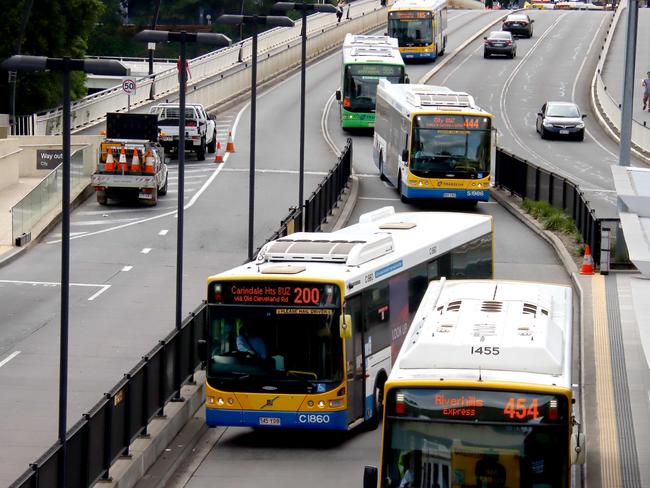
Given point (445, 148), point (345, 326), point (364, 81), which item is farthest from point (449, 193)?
point (345, 326)

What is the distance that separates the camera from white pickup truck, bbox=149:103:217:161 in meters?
51.1

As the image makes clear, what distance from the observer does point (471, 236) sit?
25766mm

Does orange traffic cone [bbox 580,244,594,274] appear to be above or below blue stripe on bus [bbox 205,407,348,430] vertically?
below

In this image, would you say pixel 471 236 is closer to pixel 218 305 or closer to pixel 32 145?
pixel 218 305

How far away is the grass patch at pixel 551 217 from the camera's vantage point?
1531 inches

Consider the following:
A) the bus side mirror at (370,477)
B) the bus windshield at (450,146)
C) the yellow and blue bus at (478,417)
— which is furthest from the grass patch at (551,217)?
the bus side mirror at (370,477)

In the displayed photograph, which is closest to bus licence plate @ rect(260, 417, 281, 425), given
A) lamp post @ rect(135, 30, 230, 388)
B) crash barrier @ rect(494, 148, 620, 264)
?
lamp post @ rect(135, 30, 230, 388)

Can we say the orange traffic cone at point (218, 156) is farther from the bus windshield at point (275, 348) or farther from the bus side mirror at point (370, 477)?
the bus side mirror at point (370, 477)

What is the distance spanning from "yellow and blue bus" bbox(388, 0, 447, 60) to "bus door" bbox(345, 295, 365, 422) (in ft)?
214

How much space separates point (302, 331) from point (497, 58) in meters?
75.2

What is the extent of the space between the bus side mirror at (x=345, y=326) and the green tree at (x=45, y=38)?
49.5 meters

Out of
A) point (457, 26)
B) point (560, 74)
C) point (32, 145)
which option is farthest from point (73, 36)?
point (457, 26)

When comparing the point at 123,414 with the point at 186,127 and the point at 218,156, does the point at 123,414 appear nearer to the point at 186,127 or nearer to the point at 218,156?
the point at 186,127

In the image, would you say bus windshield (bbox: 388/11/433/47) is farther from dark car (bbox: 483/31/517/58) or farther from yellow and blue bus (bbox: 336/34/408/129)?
yellow and blue bus (bbox: 336/34/408/129)
